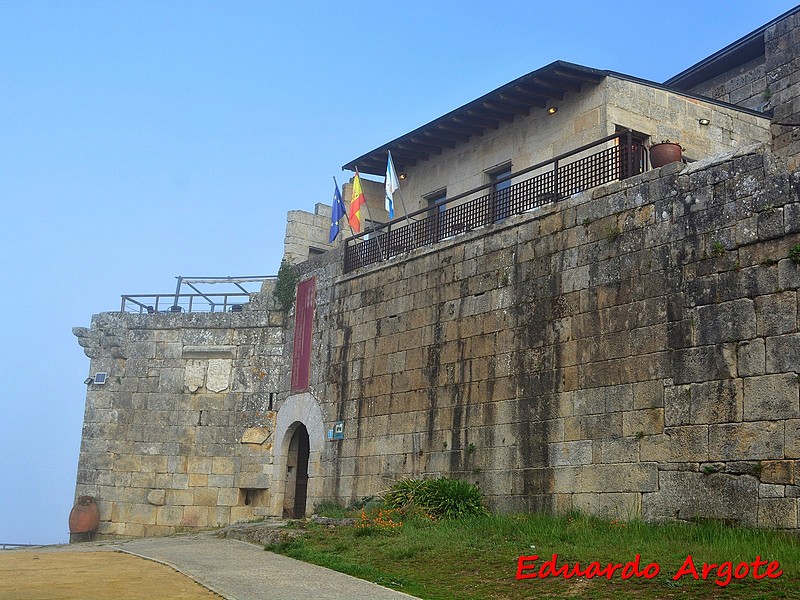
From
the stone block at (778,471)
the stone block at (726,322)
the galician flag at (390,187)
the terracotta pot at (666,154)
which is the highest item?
the galician flag at (390,187)

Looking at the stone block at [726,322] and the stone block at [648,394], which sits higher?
the stone block at [726,322]

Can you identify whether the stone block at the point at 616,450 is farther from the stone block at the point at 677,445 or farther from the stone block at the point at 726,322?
the stone block at the point at 726,322

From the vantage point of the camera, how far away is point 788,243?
408 inches

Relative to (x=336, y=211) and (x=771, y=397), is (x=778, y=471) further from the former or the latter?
(x=336, y=211)

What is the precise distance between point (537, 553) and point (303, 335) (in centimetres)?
990

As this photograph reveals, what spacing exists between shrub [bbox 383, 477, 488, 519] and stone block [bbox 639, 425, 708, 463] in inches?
115

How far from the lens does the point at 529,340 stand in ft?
44.4

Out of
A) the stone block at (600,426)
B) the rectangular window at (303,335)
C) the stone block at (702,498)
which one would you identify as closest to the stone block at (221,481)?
the rectangular window at (303,335)

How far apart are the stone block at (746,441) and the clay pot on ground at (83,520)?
13.8m

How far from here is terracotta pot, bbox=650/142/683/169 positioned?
12391 mm

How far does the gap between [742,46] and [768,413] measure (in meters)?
10.1

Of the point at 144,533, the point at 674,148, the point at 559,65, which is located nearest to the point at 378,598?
the point at 674,148

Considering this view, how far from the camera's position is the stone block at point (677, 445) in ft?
35.4

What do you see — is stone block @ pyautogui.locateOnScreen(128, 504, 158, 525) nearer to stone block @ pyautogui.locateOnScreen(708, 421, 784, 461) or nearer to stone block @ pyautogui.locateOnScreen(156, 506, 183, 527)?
stone block @ pyautogui.locateOnScreen(156, 506, 183, 527)
